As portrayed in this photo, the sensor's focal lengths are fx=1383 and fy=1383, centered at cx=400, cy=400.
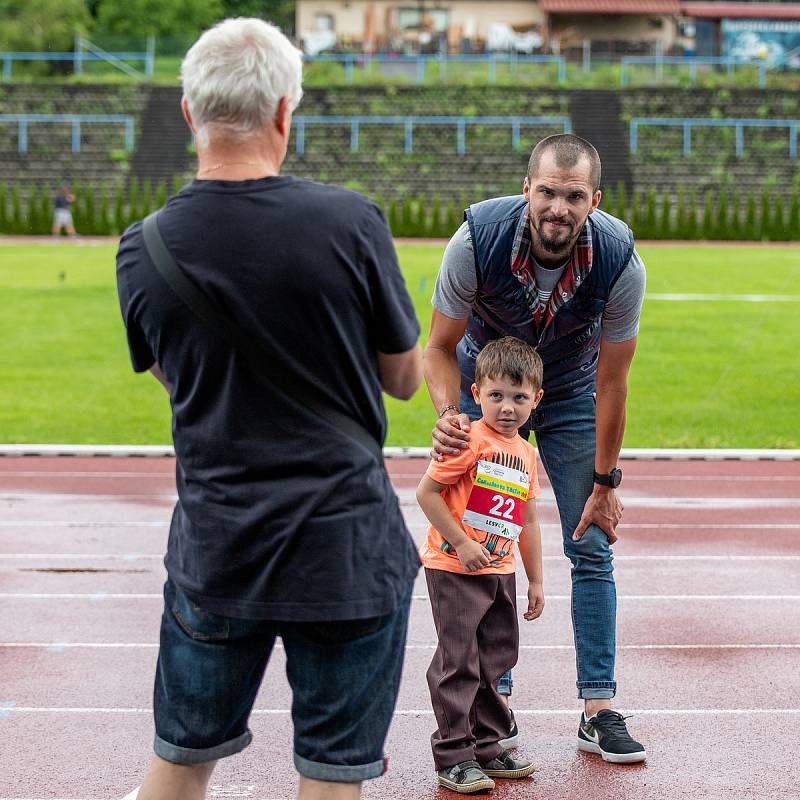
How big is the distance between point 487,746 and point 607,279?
1547 millimetres

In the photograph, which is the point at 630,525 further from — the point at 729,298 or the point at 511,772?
the point at 729,298

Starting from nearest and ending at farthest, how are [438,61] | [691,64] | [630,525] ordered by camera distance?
[630,525] → [691,64] → [438,61]

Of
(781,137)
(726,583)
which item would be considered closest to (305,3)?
(781,137)

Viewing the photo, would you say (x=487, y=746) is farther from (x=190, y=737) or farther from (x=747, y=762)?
(x=190, y=737)

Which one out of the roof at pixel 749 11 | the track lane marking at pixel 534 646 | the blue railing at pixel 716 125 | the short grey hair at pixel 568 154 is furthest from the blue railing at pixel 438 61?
the short grey hair at pixel 568 154

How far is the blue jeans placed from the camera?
4668 mm

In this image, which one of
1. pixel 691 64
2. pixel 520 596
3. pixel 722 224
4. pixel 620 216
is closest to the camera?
pixel 520 596

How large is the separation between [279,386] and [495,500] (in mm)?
1561

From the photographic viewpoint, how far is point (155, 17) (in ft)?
247

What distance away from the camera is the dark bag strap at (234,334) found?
2744mm

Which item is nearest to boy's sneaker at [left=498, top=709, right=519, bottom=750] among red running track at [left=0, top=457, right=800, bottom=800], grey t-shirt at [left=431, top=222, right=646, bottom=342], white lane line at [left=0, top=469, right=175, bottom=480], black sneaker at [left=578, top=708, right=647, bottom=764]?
red running track at [left=0, top=457, right=800, bottom=800]

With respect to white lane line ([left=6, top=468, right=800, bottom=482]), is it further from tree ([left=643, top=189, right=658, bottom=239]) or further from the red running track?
tree ([left=643, top=189, right=658, bottom=239])

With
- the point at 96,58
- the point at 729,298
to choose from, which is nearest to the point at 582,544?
the point at 729,298

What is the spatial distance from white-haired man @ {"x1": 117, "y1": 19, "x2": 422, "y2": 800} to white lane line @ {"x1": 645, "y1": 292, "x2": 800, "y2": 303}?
19320 millimetres
